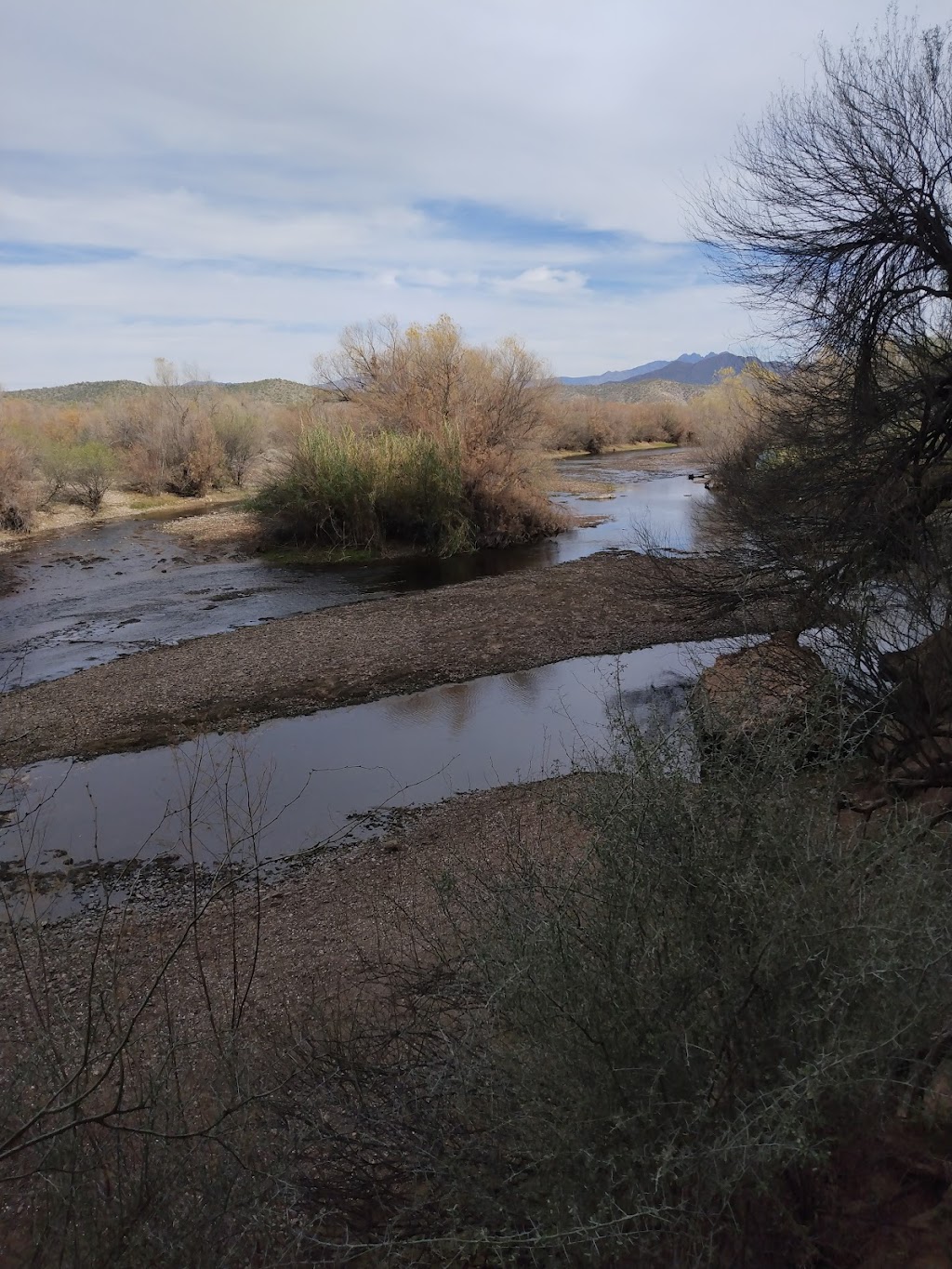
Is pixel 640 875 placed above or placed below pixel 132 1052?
above

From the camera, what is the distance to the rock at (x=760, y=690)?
11.5ft

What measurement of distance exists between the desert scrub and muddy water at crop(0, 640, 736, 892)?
1228cm

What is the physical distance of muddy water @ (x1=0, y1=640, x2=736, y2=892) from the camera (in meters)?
8.52

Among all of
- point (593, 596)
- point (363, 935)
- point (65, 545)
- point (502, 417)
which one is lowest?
point (363, 935)

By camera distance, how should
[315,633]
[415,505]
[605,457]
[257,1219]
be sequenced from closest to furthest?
[257,1219], [315,633], [415,505], [605,457]

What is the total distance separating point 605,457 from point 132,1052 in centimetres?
5165

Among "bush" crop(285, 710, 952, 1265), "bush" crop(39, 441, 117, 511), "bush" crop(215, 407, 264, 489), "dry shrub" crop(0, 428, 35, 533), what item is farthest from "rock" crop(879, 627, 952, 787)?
"bush" crop(215, 407, 264, 489)

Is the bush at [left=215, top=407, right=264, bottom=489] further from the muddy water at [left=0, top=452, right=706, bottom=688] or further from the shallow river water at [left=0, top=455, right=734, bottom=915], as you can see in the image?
the shallow river water at [left=0, top=455, right=734, bottom=915]

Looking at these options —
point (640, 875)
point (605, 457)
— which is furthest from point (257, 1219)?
point (605, 457)

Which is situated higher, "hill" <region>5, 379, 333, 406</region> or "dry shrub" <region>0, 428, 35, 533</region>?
"hill" <region>5, 379, 333, 406</region>

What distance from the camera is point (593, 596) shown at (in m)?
17.5

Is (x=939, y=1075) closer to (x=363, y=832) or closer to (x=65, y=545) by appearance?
(x=363, y=832)

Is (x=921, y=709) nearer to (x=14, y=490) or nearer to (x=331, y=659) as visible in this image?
(x=331, y=659)

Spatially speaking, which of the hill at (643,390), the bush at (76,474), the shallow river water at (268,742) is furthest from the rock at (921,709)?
the hill at (643,390)
